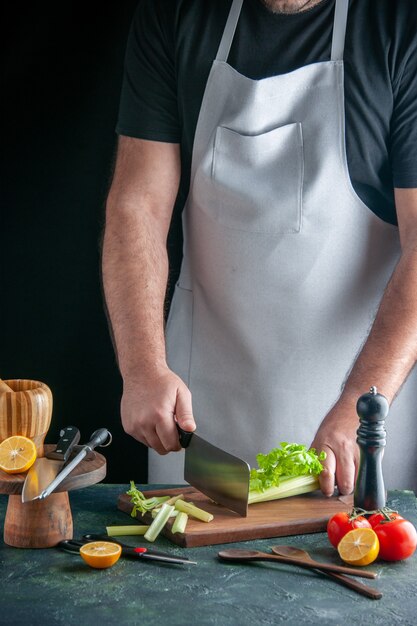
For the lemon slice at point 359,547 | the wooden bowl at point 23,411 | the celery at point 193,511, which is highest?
the wooden bowl at point 23,411

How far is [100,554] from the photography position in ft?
5.72

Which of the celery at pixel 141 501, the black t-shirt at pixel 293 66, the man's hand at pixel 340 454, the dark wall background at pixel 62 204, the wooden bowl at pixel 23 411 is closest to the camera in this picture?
the wooden bowl at pixel 23 411

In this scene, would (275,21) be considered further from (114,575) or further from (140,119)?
(114,575)

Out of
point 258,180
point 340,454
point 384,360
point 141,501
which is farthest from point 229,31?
point 141,501

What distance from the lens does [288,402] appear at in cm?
271

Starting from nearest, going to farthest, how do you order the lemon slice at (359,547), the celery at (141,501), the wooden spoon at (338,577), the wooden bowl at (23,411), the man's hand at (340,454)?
the wooden spoon at (338,577) < the lemon slice at (359,547) < the wooden bowl at (23,411) < the celery at (141,501) < the man's hand at (340,454)

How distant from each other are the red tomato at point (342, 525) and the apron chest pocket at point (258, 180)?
3.28ft

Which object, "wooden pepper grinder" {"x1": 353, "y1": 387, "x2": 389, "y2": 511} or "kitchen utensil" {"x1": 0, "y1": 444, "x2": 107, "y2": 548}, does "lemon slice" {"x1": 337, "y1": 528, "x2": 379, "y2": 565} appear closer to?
"wooden pepper grinder" {"x1": 353, "y1": 387, "x2": 389, "y2": 511}

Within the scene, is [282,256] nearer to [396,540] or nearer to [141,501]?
[141,501]

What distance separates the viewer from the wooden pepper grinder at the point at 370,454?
1.96 meters

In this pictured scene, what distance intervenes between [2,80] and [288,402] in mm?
1507

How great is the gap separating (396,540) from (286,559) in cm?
22

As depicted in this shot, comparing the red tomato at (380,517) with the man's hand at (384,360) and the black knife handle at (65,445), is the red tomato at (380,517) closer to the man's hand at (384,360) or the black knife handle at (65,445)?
the man's hand at (384,360)

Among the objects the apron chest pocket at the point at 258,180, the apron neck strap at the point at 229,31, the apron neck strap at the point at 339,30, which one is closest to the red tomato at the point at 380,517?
the apron chest pocket at the point at 258,180
